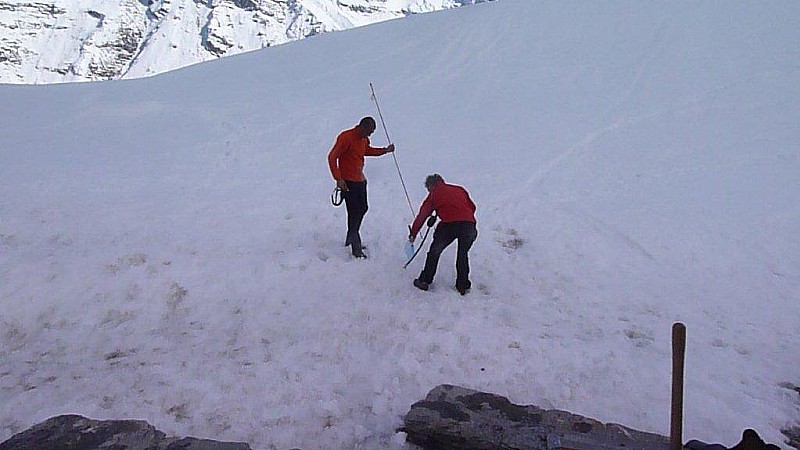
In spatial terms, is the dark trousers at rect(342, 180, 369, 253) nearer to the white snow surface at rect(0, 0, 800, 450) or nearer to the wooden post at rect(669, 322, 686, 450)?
the white snow surface at rect(0, 0, 800, 450)

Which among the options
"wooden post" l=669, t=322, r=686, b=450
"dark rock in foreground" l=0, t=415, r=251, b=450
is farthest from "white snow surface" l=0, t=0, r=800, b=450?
"wooden post" l=669, t=322, r=686, b=450

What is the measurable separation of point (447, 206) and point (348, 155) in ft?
5.46

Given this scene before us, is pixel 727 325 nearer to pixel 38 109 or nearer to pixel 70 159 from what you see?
pixel 70 159

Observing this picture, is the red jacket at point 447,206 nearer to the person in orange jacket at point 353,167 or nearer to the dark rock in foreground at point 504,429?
the person in orange jacket at point 353,167

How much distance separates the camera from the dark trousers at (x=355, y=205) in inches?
336

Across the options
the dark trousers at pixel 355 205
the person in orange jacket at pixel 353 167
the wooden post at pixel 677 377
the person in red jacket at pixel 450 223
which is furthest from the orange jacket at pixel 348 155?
the wooden post at pixel 677 377

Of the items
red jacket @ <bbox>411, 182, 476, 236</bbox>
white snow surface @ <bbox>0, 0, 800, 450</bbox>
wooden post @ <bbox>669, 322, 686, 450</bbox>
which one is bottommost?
white snow surface @ <bbox>0, 0, 800, 450</bbox>

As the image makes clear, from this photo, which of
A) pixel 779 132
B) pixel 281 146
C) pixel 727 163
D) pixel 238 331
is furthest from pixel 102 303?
pixel 779 132

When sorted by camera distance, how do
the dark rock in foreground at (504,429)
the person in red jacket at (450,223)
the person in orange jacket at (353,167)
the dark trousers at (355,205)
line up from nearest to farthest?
the dark rock in foreground at (504,429)
the person in red jacket at (450,223)
the person in orange jacket at (353,167)
the dark trousers at (355,205)

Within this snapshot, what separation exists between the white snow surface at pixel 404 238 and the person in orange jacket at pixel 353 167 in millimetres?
529

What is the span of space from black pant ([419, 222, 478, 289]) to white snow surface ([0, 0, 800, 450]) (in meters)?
0.28

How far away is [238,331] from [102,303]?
6.09 feet

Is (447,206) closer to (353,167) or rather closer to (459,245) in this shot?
(459,245)

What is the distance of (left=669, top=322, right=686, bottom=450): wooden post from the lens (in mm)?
3084
